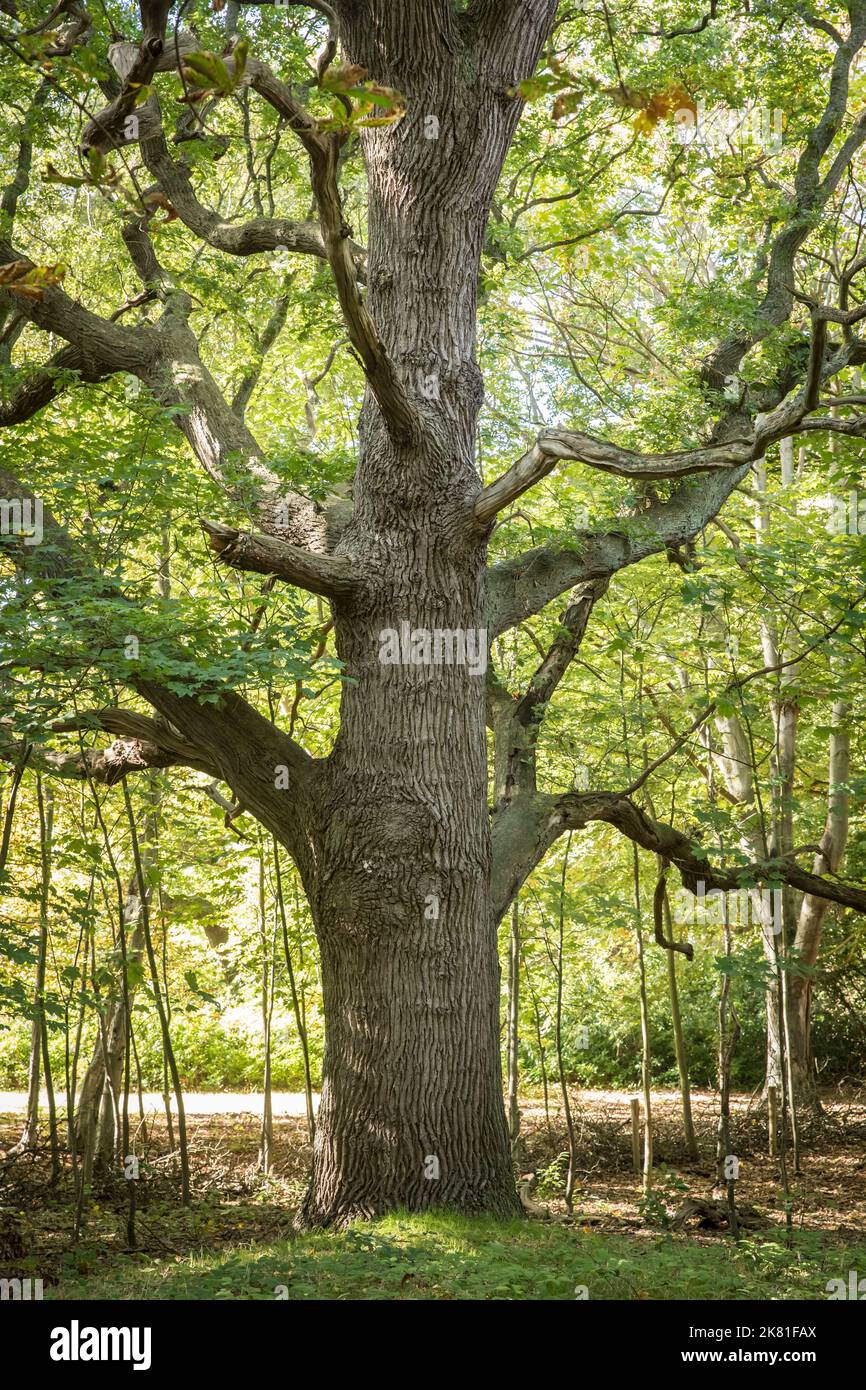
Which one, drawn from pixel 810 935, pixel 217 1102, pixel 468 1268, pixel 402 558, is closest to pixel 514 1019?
pixel 810 935

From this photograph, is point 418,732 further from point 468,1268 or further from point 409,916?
point 468,1268

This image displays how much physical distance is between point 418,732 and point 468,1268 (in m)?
2.85

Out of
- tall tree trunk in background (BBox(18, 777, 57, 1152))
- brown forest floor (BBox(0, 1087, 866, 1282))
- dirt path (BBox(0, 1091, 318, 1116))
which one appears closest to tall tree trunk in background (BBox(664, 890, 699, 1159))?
brown forest floor (BBox(0, 1087, 866, 1282))

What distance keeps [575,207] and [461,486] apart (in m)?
4.52

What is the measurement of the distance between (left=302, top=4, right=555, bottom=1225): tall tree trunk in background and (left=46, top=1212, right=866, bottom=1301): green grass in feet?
1.57

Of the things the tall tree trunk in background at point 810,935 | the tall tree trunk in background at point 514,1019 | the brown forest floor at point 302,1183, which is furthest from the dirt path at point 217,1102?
the tall tree trunk in background at point 810,935

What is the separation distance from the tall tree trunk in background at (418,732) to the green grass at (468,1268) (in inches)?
18.8

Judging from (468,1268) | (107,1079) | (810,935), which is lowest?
(107,1079)

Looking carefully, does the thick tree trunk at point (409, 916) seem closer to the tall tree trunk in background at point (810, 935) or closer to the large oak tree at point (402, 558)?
the large oak tree at point (402, 558)

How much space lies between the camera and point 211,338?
13.0 metres

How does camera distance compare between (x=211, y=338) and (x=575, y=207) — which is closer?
(x=575, y=207)

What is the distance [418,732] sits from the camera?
6.26m
